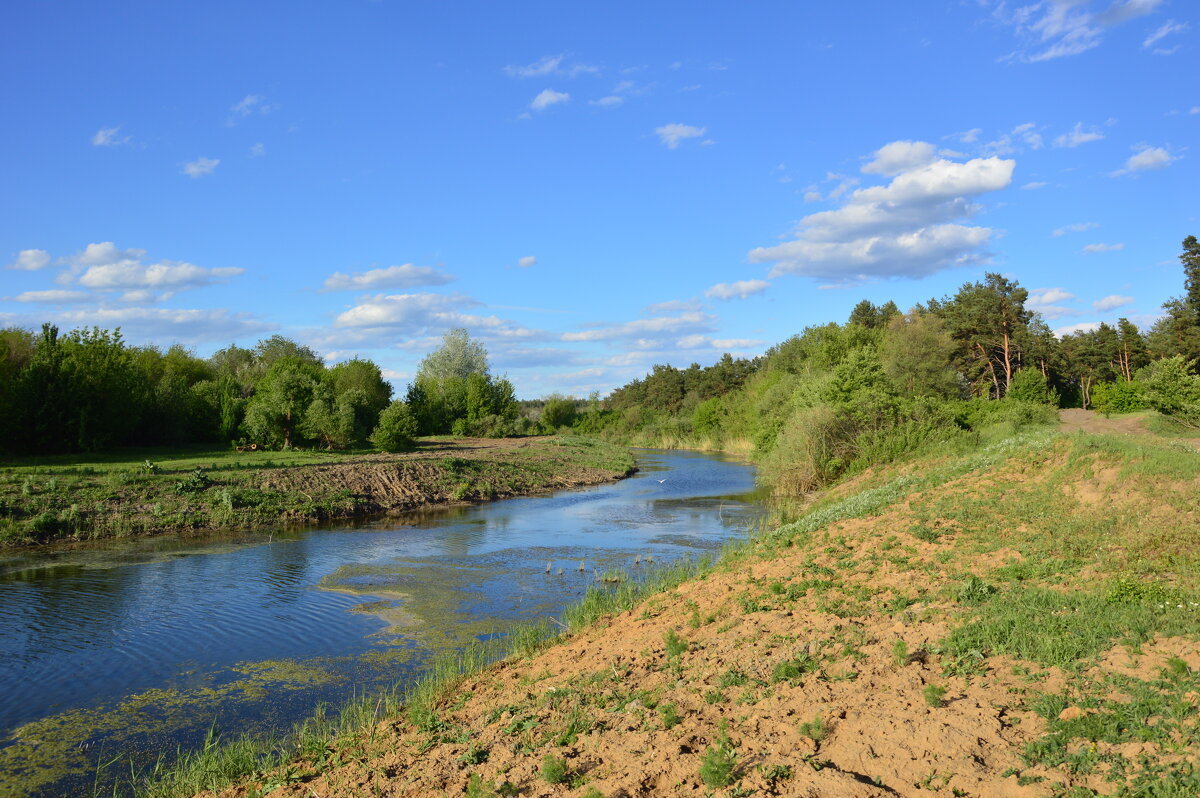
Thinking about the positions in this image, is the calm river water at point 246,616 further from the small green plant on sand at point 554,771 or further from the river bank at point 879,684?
the small green plant on sand at point 554,771

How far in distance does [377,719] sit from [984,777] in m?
6.71

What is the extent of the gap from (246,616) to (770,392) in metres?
42.2

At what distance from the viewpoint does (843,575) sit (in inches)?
463

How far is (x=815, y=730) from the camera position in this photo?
254 inches

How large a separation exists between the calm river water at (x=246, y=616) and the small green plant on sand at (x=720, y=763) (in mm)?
6034

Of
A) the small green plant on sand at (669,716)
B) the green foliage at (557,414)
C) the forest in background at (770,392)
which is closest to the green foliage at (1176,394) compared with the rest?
the forest in background at (770,392)

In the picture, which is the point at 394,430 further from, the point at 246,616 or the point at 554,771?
the point at 554,771

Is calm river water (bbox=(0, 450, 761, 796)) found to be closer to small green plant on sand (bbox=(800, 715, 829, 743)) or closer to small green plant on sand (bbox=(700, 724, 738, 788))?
small green plant on sand (bbox=(700, 724, 738, 788))

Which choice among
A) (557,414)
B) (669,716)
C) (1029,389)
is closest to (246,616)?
(669,716)

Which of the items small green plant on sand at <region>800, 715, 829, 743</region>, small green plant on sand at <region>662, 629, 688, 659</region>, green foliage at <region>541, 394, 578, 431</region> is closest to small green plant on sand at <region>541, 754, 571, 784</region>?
small green plant on sand at <region>800, 715, 829, 743</region>

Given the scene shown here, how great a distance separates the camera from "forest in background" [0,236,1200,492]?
3080 cm

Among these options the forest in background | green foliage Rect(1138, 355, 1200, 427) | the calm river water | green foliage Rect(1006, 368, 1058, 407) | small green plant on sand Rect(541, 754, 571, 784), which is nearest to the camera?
small green plant on sand Rect(541, 754, 571, 784)

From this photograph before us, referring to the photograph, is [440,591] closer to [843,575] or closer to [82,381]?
[843,575]

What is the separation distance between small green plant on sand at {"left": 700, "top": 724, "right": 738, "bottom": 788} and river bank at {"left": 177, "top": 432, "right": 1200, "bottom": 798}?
0.02 metres
